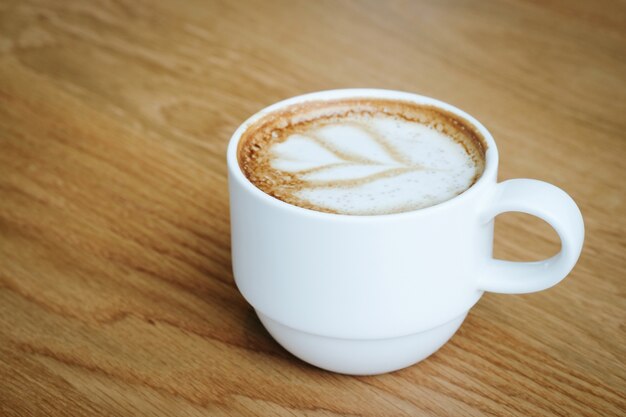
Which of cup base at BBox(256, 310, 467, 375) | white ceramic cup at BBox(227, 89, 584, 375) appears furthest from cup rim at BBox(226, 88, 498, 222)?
cup base at BBox(256, 310, 467, 375)

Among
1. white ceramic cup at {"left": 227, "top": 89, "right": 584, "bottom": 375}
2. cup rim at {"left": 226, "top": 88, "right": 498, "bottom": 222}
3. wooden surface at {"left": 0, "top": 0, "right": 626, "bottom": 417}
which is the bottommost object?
wooden surface at {"left": 0, "top": 0, "right": 626, "bottom": 417}

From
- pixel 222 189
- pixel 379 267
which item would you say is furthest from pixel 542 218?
pixel 222 189

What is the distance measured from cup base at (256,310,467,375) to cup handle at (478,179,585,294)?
0.05 meters

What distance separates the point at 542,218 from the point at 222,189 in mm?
438

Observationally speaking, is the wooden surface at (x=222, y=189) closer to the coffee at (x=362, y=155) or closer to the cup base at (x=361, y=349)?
the cup base at (x=361, y=349)

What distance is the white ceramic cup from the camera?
599 millimetres

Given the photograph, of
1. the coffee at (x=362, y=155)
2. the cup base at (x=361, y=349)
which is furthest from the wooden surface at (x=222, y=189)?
the coffee at (x=362, y=155)

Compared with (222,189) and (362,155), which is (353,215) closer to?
(362,155)

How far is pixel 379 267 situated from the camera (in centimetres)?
61

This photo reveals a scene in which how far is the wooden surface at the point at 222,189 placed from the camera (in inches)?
26.6

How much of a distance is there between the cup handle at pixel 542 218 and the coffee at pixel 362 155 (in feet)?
0.16

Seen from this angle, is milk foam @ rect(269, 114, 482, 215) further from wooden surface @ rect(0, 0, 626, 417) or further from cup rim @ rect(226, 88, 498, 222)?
wooden surface @ rect(0, 0, 626, 417)

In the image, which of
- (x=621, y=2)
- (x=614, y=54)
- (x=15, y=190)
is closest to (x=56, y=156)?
(x=15, y=190)

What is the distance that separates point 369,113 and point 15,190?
1.43 feet
